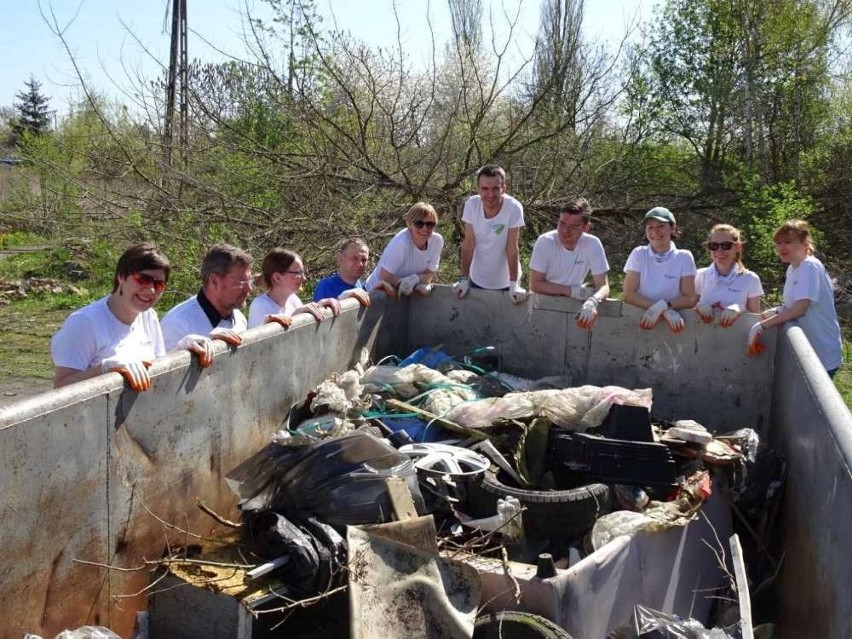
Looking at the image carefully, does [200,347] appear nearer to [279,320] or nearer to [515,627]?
[279,320]

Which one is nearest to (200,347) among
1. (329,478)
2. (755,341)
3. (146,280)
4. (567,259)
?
(146,280)

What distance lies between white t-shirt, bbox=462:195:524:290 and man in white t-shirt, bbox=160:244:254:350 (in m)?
2.73

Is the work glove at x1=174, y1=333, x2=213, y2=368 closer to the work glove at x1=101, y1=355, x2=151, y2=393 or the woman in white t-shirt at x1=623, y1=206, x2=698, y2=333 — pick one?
the work glove at x1=101, y1=355, x2=151, y2=393

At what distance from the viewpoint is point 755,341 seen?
6.02 meters

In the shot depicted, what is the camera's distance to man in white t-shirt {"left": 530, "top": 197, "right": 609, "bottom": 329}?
652 centimetres

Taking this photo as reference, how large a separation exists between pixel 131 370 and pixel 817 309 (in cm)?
444

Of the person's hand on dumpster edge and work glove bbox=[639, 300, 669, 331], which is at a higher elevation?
the person's hand on dumpster edge

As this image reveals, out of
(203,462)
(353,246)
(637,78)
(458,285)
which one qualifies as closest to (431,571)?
(203,462)

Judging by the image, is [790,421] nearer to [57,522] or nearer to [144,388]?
[144,388]

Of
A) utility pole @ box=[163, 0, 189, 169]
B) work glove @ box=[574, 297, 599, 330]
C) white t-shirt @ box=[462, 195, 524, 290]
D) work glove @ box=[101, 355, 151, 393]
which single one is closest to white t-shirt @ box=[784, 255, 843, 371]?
work glove @ box=[574, 297, 599, 330]

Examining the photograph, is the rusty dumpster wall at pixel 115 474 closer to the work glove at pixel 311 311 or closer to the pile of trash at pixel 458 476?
the pile of trash at pixel 458 476

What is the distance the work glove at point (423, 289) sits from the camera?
7.13 meters

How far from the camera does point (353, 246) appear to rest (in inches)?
251

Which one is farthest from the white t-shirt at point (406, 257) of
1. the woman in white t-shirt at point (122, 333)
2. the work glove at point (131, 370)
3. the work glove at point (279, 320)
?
the work glove at point (131, 370)
